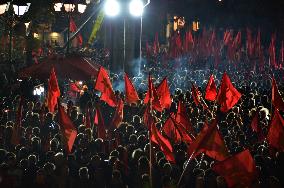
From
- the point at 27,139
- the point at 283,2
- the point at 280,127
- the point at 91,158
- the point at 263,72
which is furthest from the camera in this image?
the point at 283,2

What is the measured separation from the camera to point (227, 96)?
41.0ft

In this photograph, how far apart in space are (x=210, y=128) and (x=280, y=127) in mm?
1730

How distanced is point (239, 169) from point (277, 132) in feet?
6.62

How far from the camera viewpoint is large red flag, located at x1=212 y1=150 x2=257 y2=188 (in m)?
6.38

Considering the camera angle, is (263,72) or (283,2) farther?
(283,2)

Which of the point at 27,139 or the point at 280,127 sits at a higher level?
the point at 280,127

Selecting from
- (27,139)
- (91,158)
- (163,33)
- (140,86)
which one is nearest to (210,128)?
(91,158)

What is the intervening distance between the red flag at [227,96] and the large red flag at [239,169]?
5.96m

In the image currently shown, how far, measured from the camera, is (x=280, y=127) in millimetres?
8062

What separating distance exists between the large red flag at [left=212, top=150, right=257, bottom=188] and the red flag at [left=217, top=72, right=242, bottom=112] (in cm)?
596

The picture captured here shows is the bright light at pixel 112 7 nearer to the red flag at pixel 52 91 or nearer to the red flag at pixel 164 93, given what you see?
the red flag at pixel 52 91

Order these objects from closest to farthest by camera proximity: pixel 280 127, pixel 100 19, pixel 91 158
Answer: pixel 280 127 < pixel 91 158 < pixel 100 19

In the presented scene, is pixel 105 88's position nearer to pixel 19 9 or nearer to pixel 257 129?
pixel 257 129

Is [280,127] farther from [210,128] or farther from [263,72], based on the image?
[263,72]
